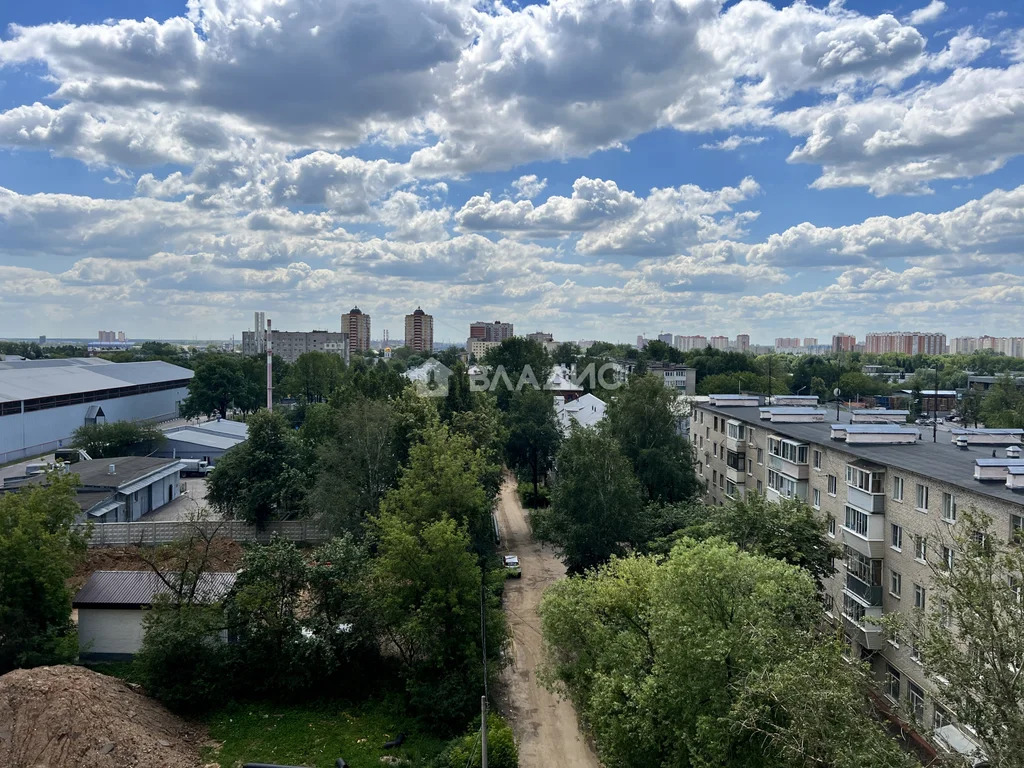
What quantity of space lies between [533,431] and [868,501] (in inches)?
960

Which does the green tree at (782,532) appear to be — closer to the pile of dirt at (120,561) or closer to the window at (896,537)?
the window at (896,537)

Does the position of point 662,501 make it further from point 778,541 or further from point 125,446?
point 125,446

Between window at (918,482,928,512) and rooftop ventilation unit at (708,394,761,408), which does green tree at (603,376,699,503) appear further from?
window at (918,482,928,512)

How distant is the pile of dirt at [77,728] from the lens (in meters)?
15.0

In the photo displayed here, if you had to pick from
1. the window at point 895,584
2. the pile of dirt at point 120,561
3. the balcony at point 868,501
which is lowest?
the pile of dirt at point 120,561

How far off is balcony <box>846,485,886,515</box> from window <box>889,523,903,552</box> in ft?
1.73

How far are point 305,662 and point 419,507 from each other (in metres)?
5.68

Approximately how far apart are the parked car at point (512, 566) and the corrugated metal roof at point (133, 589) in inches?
476

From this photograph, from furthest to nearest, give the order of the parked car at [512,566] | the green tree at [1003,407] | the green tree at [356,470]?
the green tree at [1003,407] < the parked car at [512,566] < the green tree at [356,470]

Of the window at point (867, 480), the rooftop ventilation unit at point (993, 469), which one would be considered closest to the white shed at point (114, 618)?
the window at point (867, 480)

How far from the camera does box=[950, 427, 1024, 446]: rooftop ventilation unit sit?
2245 centimetres

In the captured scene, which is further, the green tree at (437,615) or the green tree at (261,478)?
the green tree at (261,478)

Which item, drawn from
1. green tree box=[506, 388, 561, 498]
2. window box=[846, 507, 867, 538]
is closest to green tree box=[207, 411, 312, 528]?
green tree box=[506, 388, 561, 498]

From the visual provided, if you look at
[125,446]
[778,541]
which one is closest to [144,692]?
[778,541]
